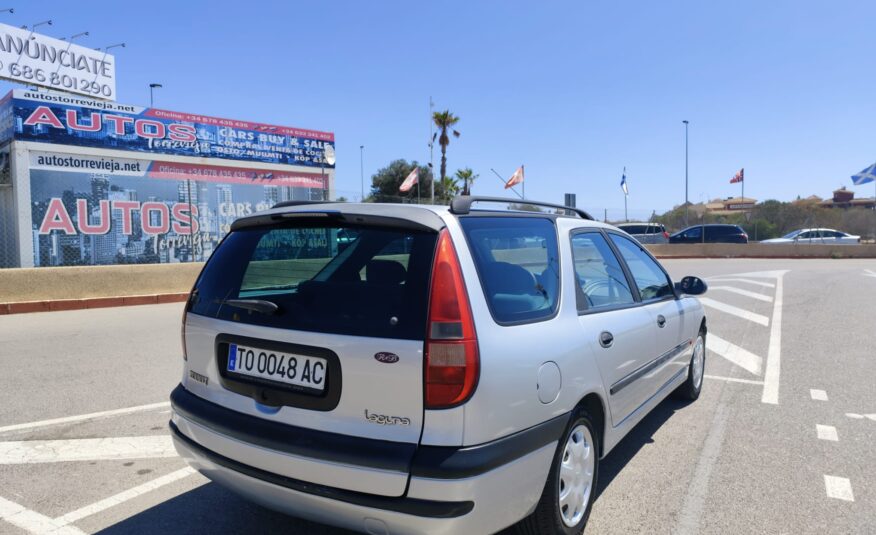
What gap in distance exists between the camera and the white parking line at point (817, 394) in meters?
5.39

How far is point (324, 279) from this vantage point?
2.85m

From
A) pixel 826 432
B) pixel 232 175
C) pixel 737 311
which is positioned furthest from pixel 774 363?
pixel 232 175

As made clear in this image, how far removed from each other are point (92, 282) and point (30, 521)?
10138 mm

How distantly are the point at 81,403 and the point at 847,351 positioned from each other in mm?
8387

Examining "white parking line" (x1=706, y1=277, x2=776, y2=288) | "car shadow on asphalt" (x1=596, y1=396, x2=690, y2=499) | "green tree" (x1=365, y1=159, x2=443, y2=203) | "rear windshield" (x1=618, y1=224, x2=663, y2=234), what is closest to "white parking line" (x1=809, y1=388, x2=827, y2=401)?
"car shadow on asphalt" (x1=596, y1=396, x2=690, y2=499)

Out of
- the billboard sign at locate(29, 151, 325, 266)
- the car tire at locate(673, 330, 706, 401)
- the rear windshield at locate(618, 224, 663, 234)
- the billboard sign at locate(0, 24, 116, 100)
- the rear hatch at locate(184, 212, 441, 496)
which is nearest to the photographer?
the rear hatch at locate(184, 212, 441, 496)

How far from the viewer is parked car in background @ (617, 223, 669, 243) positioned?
3381 centimetres

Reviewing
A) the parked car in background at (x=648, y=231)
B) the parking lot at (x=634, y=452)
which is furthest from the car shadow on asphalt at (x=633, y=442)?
the parked car in background at (x=648, y=231)

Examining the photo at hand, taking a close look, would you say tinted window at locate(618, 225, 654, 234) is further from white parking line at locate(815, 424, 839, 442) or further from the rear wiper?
the rear wiper

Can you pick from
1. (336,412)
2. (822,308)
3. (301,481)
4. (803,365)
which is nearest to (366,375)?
(336,412)

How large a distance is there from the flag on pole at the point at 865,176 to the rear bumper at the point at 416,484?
3707 cm

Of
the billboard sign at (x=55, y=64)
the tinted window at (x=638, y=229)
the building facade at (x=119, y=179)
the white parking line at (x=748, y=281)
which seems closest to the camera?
the white parking line at (x=748, y=281)

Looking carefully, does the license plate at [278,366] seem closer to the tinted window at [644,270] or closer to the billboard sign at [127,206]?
the tinted window at [644,270]

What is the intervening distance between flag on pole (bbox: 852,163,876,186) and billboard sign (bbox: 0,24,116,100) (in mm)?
37175
